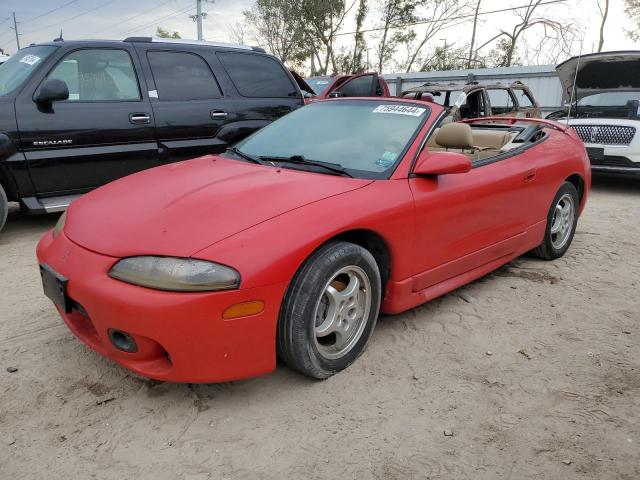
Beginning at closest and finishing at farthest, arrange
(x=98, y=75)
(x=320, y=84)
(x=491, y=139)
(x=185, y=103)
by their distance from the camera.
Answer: (x=491, y=139), (x=98, y=75), (x=185, y=103), (x=320, y=84)

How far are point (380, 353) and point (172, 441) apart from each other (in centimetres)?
121

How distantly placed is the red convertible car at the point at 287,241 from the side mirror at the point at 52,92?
2.03 meters

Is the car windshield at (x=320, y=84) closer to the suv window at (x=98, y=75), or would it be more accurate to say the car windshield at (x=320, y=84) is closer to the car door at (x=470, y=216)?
the suv window at (x=98, y=75)

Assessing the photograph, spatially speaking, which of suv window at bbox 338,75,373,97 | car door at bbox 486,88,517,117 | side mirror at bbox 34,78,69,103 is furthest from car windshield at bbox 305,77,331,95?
side mirror at bbox 34,78,69,103

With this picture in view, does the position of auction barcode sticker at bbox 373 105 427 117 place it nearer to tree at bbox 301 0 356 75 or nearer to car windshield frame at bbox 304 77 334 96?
car windshield frame at bbox 304 77 334 96

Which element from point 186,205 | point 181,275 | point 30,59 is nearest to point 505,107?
point 30,59

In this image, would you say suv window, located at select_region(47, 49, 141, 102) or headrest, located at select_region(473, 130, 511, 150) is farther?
suv window, located at select_region(47, 49, 141, 102)

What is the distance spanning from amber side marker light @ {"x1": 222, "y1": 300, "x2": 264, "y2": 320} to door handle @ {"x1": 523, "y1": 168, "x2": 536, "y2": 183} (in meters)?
2.43

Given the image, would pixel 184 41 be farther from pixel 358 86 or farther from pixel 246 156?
pixel 358 86

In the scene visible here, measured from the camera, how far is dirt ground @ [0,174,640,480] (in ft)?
6.63

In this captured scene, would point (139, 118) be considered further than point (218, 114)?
No

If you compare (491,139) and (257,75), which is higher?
(257,75)

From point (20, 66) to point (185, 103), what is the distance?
154 cm

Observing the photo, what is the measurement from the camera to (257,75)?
6133 mm
